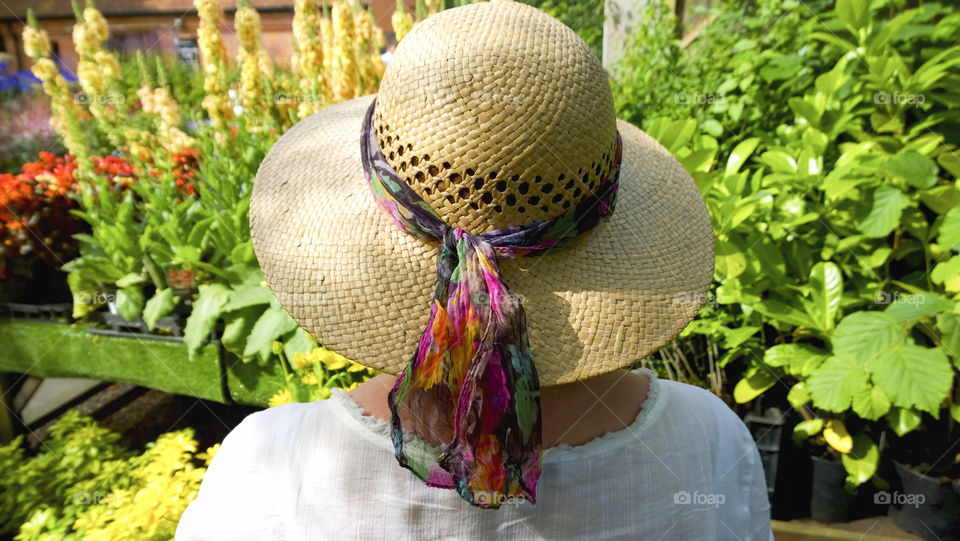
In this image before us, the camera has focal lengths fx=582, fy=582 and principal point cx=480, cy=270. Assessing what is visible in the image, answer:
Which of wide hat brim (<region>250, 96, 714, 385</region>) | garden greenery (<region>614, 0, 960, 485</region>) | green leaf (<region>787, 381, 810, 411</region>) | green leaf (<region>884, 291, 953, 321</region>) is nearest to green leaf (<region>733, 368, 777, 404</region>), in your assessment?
garden greenery (<region>614, 0, 960, 485</region>)

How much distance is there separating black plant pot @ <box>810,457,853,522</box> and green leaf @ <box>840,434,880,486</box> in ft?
0.51

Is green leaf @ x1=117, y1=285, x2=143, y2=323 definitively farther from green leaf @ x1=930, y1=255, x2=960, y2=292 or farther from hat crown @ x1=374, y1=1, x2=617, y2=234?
green leaf @ x1=930, y1=255, x2=960, y2=292

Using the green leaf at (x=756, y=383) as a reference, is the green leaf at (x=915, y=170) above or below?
above

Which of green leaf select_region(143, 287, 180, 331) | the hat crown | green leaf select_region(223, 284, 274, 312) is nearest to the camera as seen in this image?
the hat crown

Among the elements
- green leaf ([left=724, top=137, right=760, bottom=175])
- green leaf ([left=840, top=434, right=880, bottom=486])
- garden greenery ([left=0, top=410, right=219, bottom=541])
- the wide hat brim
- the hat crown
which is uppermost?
the hat crown

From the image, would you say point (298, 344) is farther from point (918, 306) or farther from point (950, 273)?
point (950, 273)

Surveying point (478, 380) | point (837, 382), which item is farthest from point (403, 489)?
point (837, 382)

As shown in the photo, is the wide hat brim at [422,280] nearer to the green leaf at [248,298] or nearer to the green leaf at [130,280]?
the green leaf at [248,298]

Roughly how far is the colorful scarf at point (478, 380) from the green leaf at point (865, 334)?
1.39 m

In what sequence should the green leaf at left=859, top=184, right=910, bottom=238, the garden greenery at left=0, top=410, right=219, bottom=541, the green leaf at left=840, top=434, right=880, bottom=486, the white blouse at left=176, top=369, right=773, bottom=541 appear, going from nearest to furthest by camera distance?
the white blouse at left=176, top=369, right=773, bottom=541 < the garden greenery at left=0, top=410, right=219, bottom=541 < the green leaf at left=859, top=184, right=910, bottom=238 < the green leaf at left=840, top=434, right=880, bottom=486

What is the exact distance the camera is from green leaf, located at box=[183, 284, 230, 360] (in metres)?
2.16

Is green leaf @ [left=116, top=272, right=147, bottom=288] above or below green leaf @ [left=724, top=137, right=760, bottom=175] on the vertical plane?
below

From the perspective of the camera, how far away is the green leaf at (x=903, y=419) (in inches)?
71.4

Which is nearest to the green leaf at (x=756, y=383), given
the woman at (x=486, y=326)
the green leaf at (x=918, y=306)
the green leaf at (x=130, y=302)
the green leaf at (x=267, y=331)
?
the green leaf at (x=918, y=306)
